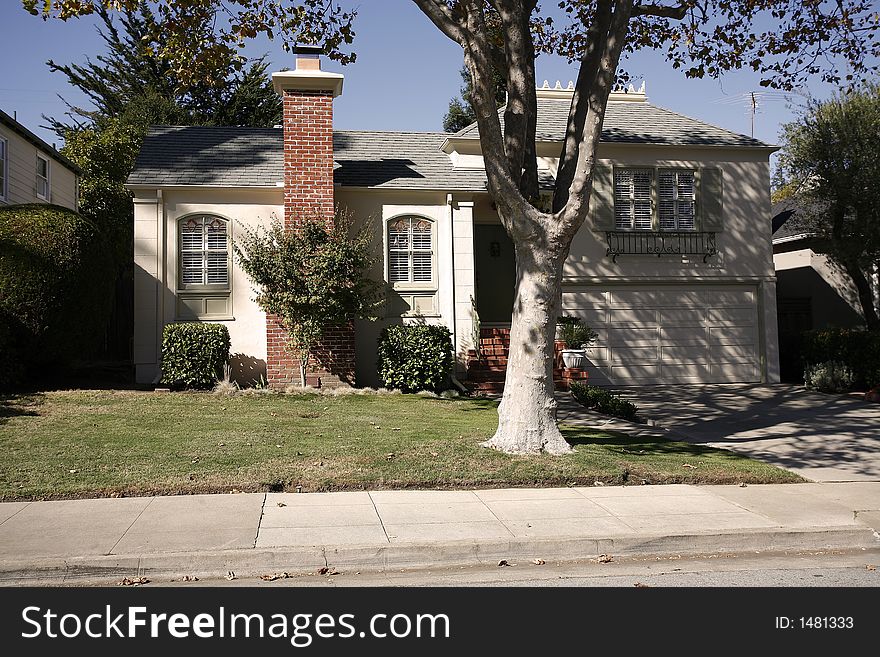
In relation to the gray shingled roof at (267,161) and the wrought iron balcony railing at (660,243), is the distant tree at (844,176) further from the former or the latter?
the gray shingled roof at (267,161)

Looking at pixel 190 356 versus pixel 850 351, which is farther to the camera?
pixel 850 351

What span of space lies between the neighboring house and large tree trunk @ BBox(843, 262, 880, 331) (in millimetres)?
20785

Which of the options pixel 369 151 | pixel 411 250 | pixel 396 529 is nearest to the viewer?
pixel 396 529

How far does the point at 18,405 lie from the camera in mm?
11969

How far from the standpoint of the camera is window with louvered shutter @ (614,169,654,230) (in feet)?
63.4

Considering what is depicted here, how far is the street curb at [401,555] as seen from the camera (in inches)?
224

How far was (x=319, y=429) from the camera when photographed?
36.0ft

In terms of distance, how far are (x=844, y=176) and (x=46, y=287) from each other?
1805 centimetres

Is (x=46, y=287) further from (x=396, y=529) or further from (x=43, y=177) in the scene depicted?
(x=396, y=529)

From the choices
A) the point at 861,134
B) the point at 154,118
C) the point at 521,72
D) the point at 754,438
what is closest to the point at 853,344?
the point at 861,134

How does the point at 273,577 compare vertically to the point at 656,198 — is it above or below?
below

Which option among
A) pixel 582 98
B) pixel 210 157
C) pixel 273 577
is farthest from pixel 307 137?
pixel 273 577
